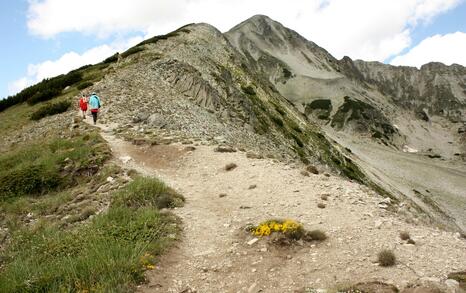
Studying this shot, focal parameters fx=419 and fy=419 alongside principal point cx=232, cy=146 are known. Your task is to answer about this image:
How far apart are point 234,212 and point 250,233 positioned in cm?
220

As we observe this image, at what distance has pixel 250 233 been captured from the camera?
44.4 ft

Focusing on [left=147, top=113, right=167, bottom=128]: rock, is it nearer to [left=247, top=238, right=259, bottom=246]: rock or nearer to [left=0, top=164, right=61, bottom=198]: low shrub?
[left=0, top=164, right=61, bottom=198]: low shrub

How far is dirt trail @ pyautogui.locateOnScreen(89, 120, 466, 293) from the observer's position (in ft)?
34.7

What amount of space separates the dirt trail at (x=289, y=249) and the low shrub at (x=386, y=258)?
0.44 feet

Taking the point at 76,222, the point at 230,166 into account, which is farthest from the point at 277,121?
the point at 76,222

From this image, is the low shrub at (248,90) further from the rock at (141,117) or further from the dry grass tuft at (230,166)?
the dry grass tuft at (230,166)

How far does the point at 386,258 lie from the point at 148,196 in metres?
9.62

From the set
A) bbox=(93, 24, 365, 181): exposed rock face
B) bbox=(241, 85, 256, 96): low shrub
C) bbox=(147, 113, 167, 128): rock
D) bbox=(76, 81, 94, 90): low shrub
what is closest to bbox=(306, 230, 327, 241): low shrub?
bbox=(93, 24, 365, 181): exposed rock face

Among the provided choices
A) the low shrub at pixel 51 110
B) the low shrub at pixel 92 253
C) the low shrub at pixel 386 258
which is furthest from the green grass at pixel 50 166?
the low shrub at pixel 386 258

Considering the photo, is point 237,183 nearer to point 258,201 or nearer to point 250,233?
point 258,201

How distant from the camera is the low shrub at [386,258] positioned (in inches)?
419

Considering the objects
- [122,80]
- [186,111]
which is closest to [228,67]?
Result: [122,80]

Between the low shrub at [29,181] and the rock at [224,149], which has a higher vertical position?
the rock at [224,149]

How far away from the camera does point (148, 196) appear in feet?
55.4
